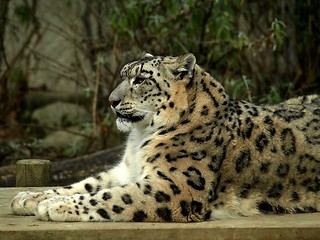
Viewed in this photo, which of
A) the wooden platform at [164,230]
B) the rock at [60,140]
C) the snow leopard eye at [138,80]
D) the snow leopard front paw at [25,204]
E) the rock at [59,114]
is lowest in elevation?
the rock at [60,140]

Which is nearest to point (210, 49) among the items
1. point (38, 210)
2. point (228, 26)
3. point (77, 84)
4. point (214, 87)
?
point (228, 26)

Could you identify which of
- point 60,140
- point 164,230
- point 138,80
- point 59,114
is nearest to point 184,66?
point 138,80

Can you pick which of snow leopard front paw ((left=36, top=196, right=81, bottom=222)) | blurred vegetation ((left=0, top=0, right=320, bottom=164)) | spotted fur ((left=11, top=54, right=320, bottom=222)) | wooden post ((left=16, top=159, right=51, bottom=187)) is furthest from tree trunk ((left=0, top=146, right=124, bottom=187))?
snow leopard front paw ((left=36, top=196, right=81, bottom=222))

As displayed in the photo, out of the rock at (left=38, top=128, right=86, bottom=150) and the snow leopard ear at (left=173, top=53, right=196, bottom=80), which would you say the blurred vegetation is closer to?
the rock at (left=38, top=128, right=86, bottom=150)

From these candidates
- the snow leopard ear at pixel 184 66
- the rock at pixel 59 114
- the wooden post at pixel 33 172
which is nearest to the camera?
the snow leopard ear at pixel 184 66

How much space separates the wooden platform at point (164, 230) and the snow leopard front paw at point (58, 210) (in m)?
0.06

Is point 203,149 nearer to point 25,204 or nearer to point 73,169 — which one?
point 25,204

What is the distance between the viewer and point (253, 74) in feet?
35.9

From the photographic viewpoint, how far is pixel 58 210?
5094 millimetres

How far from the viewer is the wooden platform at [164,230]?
4828mm

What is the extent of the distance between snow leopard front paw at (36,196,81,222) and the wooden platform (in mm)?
58

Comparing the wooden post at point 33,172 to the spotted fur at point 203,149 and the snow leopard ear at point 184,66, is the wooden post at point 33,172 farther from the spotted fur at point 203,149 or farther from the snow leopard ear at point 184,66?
the snow leopard ear at point 184,66

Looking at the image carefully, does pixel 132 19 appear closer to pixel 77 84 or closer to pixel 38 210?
pixel 77 84

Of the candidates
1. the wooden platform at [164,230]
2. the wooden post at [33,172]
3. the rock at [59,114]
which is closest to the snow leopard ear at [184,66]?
the wooden platform at [164,230]
